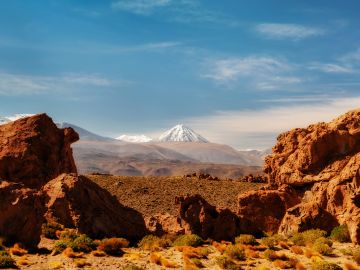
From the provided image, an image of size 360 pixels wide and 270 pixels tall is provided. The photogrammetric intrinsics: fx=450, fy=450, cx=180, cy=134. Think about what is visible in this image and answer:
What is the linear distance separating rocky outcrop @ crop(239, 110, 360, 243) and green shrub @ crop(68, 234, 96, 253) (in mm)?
15813

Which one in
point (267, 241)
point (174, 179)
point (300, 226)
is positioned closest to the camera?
point (267, 241)

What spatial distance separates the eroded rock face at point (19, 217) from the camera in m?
28.2

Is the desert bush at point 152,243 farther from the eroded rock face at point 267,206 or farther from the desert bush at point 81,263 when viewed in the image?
the eroded rock face at point 267,206

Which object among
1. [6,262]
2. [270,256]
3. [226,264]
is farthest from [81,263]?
[270,256]

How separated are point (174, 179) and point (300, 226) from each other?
5603 centimetres

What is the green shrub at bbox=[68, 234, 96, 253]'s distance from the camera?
92.0ft

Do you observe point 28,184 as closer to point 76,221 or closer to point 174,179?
point 76,221

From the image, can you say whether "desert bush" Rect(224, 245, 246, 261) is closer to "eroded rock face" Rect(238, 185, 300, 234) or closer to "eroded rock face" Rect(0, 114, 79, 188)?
"eroded rock face" Rect(238, 185, 300, 234)

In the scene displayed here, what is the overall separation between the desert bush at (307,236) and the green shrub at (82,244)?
1442cm

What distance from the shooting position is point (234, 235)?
35594mm

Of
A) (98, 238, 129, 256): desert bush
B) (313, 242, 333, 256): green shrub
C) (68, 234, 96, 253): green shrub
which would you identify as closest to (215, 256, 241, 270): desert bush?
(313, 242, 333, 256): green shrub

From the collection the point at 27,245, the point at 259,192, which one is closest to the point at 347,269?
the point at 259,192

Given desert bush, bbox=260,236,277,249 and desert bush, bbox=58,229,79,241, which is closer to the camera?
desert bush, bbox=58,229,79,241

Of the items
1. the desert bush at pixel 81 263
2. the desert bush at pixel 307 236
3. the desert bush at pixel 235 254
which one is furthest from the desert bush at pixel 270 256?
the desert bush at pixel 81 263
